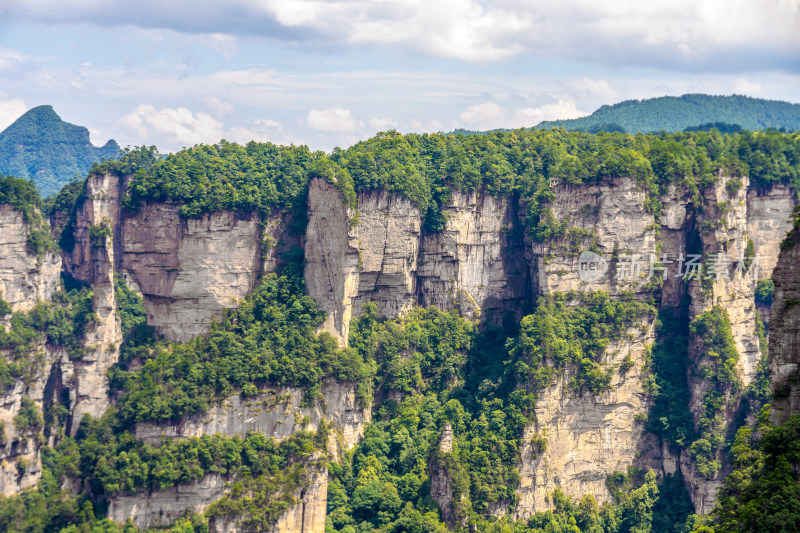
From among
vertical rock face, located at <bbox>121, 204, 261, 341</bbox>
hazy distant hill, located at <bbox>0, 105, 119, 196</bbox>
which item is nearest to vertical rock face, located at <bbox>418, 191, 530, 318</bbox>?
vertical rock face, located at <bbox>121, 204, 261, 341</bbox>

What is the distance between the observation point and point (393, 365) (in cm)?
4412

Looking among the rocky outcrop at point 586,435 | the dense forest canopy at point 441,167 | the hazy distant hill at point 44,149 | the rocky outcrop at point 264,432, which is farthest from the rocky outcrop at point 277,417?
the hazy distant hill at point 44,149

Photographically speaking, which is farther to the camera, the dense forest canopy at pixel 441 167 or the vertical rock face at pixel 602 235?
the vertical rock face at pixel 602 235

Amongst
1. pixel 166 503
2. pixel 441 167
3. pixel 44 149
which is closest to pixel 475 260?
pixel 441 167

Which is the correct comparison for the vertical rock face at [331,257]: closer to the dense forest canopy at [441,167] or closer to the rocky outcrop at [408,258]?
the rocky outcrop at [408,258]

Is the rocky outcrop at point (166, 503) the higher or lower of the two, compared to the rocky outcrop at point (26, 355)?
lower

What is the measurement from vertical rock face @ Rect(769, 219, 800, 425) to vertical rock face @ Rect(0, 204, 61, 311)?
36.5 meters

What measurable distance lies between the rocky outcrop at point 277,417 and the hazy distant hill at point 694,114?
49663 mm

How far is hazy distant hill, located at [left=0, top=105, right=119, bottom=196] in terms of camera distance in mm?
86688

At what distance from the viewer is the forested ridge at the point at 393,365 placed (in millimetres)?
37719

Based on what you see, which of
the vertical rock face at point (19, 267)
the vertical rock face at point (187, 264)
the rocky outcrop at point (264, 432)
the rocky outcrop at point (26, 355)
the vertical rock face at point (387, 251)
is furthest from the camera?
the vertical rock face at point (387, 251)

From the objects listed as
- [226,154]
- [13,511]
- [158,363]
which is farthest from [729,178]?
[13,511]

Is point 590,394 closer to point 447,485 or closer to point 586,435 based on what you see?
point 586,435

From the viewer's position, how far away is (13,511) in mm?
37344
